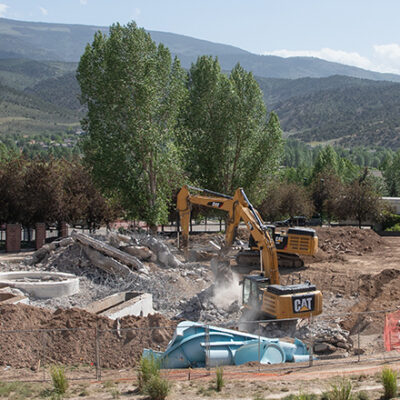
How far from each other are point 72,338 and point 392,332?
9.72m

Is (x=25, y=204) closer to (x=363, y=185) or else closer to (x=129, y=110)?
(x=129, y=110)

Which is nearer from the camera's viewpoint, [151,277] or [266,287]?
[266,287]

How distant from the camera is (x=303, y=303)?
60.3ft

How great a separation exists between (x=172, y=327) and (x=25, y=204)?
23321mm

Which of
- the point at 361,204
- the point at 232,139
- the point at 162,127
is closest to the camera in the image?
the point at 162,127

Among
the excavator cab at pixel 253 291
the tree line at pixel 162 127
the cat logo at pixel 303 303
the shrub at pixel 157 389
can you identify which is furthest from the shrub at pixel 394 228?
the shrub at pixel 157 389

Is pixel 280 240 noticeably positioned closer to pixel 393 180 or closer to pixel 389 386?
pixel 389 386

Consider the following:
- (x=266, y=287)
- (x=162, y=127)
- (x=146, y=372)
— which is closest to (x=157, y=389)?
(x=146, y=372)

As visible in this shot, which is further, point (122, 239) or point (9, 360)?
point (122, 239)

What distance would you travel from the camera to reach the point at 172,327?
54.3 ft

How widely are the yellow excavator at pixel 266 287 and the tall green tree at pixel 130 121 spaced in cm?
1152

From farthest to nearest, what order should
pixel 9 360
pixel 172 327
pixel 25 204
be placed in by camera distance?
pixel 25 204
pixel 172 327
pixel 9 360

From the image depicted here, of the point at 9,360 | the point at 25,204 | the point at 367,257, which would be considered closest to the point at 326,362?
the point at 9,360

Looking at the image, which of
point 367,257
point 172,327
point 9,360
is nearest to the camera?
point 9,360
